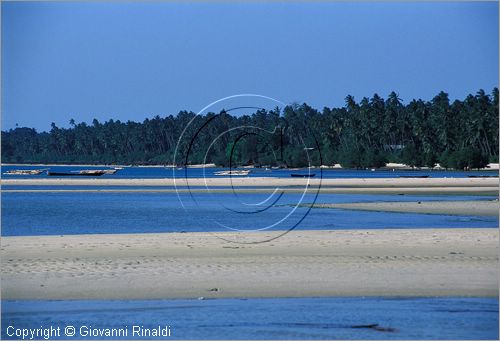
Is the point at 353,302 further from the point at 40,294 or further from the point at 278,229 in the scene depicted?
the point at 278,229

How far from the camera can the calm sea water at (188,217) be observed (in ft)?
116

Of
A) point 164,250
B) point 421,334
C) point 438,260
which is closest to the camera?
point 421,334

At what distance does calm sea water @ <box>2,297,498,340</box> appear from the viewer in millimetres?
14742

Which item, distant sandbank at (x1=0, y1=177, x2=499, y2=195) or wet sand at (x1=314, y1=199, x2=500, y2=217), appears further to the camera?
distant sandbank at (x1=0, y1=177, x2=499, y2=195)

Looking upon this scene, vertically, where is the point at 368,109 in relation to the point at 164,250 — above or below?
above

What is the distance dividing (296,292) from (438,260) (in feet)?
18.8

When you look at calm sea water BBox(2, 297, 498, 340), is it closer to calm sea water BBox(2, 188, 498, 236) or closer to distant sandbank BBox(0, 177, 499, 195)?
calm sea water BBox(2, 188, 498, 236)

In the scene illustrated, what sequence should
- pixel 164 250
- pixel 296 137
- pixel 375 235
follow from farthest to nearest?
pixel 296 137
pixel 375 235
pixel 164 250

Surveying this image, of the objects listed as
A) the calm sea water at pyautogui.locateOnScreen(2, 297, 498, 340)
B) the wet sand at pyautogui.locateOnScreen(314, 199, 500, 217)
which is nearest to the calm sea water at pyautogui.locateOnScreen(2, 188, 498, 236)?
the wet sand at pyautogui.locateOnScreen(314, 199, 500, 217)

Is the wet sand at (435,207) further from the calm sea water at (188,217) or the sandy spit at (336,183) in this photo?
the sandy spit at (336,183)

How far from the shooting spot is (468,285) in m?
18.7

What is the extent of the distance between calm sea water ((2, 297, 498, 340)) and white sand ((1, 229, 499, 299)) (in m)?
0.74

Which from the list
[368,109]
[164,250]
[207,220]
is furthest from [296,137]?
[164,250]

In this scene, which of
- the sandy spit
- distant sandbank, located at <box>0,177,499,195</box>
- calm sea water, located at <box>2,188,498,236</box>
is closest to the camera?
calm sea water, located at <box>2,188,498,236</box>
